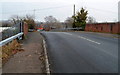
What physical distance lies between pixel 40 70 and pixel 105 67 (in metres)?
2.45

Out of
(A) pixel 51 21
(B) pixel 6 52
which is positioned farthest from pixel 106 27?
(A) pixel 51 21

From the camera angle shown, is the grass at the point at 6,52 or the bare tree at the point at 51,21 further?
the bare tree at the point at 51,21

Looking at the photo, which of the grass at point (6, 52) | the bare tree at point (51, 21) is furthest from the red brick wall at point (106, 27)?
the bare tree at point (51, 21)

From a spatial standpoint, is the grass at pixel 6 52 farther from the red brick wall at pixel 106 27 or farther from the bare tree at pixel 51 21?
the bare tree at pixel 51 21

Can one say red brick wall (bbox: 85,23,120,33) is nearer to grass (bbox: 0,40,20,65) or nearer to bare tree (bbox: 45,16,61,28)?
grass (bbox: 0,40,20,65)

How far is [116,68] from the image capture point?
291 inches

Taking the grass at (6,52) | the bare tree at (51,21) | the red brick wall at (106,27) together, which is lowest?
the grass at (6,52)

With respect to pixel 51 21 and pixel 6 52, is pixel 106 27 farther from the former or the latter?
pixel 51 21

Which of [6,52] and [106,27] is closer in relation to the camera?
[6,52]

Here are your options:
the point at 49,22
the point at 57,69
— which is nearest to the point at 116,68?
the point at 57,69

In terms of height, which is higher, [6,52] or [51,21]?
[51,21]

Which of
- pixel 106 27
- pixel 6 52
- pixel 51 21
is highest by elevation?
pixel 51 21

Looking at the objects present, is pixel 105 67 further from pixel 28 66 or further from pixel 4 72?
pixel 4 72

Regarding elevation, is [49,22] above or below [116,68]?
above
